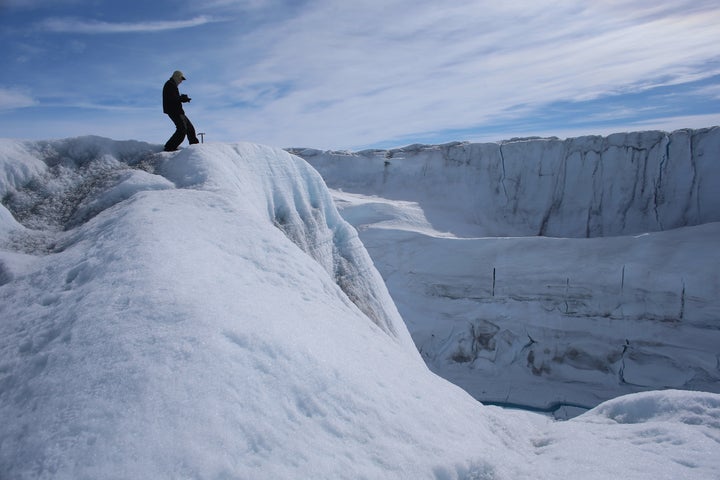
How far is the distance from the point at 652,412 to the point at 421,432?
2.53 meters

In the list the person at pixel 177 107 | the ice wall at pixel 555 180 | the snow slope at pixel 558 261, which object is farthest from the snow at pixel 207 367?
the ice wall at pixel 555 180

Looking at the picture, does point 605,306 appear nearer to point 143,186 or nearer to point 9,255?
point 143,186

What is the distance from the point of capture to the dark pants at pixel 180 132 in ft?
Result: 15.8

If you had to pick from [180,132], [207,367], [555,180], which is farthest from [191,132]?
[555,180]

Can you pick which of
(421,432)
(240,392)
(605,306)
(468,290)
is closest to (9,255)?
(240,392)

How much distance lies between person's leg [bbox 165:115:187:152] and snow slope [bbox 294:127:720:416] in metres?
6.60

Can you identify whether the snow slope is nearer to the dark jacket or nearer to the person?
the person

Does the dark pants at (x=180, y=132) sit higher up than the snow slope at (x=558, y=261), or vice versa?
the dark pants at (x=180, y=132)

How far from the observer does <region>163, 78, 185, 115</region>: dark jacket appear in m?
5.07

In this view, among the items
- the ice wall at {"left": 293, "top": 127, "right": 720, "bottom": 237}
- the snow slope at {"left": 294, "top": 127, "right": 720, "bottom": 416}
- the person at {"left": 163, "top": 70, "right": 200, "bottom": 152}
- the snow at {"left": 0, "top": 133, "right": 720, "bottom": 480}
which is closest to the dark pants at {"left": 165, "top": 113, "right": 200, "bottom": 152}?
the person at {"left": 163, "top": 70, "right": 200, "bottom": 152}

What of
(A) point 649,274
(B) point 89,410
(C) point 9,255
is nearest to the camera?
(B) point 89,410

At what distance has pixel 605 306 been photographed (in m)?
9.45

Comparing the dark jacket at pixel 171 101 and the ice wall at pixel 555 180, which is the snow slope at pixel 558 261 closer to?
the ice wall at pixel 555 180

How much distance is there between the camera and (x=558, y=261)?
10117 millimetres
